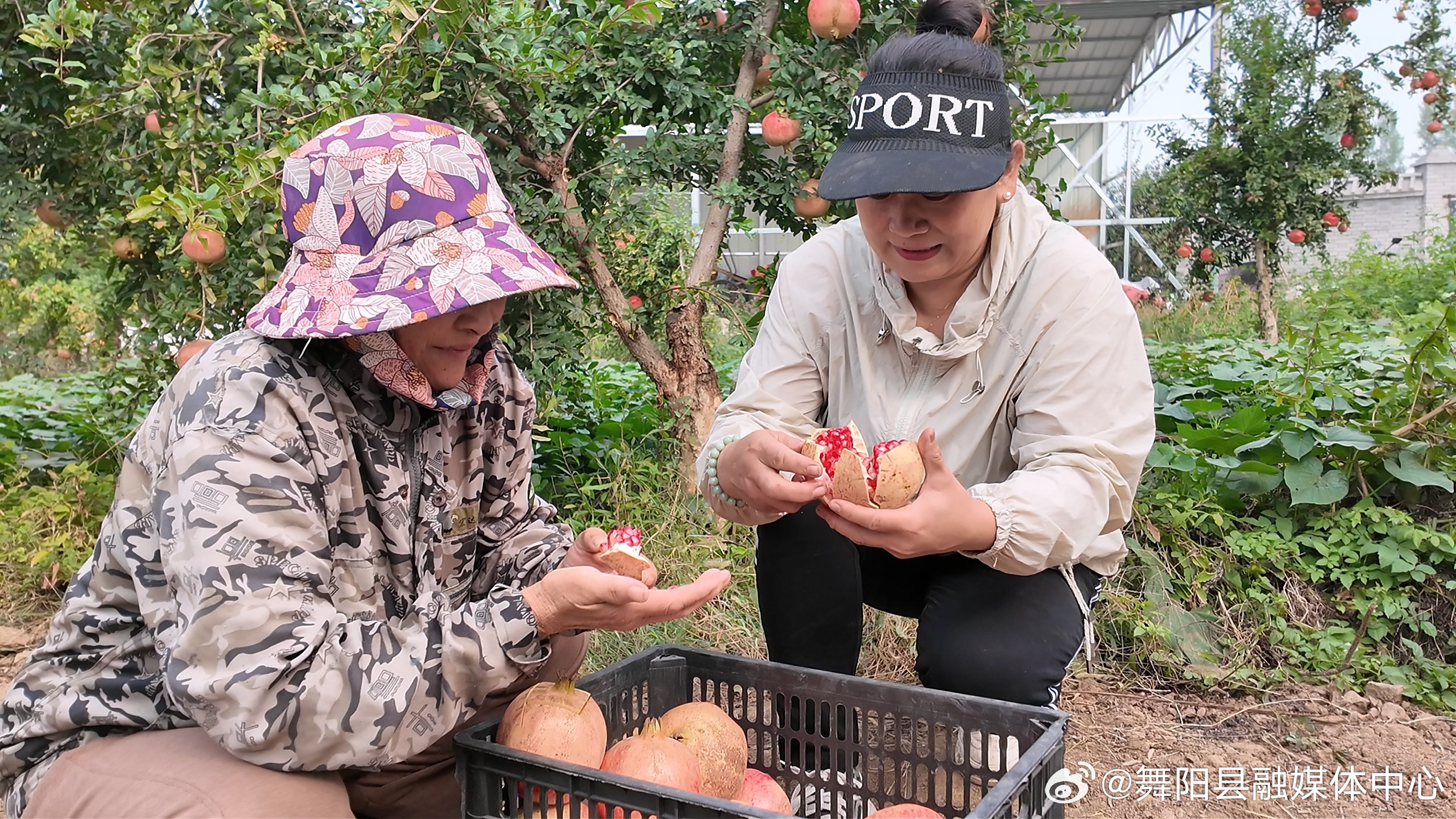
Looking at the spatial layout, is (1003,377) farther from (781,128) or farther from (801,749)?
(781,128)

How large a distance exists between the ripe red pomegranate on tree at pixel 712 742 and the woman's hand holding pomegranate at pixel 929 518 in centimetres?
38

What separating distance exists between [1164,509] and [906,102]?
2.20 meters

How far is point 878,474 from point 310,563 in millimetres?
929

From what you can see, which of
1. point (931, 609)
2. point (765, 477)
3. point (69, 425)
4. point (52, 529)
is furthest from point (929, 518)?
point (69, 425)

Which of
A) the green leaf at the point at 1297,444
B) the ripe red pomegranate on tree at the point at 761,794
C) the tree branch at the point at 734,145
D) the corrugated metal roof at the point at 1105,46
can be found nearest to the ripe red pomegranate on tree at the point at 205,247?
the tree branch at the point at 734,145

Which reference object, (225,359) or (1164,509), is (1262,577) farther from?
(225,359)

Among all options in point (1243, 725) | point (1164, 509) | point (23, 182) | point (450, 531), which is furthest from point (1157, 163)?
point (450, 531)

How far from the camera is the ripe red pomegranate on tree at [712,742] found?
1.71 meters

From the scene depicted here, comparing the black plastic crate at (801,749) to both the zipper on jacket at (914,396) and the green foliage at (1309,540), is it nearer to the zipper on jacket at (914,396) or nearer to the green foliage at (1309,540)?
the zipper on jacket at (914,396)

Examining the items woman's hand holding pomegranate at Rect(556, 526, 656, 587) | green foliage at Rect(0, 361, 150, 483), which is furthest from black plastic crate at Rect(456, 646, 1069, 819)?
green foliage at Rect(0, 361, 150, 483)

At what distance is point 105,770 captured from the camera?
5.03ft

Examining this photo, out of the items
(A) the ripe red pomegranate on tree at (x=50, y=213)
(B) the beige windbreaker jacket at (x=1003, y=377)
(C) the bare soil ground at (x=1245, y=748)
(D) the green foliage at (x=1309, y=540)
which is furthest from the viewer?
(A) the ripe red pomegranate on tree at (x=50, y=213)

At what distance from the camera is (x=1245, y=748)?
9.61 ft

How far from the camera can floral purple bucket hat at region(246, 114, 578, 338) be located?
1.49 meters
